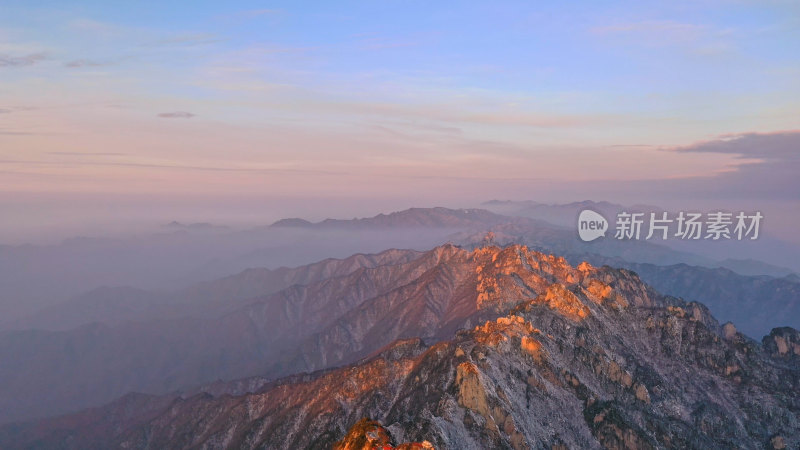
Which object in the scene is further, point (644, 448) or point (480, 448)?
point (644, 448)

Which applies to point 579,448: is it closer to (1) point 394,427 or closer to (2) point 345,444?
(1) point 394,427

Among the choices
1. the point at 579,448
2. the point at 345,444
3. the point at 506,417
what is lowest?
the point at 579,448

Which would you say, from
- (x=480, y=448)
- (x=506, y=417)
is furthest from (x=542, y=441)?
(x=480, y=448)

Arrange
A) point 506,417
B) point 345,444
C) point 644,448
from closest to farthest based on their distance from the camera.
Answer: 1. point 345,444
2. point 506,417
3. point 644,448

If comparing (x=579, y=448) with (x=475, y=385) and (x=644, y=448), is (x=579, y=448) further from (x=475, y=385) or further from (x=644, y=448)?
(x=475, y=385)

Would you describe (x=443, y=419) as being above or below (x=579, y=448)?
above

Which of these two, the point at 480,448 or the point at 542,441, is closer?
the point at 480,448

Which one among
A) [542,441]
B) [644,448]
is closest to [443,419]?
[542,441]

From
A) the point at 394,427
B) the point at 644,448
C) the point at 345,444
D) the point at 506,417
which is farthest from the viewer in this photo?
the point at 644,448

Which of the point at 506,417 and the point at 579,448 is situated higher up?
the point at 506,417
